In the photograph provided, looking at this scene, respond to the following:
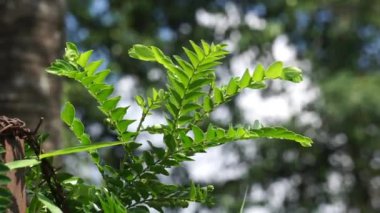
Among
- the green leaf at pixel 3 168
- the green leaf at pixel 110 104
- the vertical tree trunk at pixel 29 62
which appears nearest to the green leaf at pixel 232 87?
the green leaf at pixel 110 104

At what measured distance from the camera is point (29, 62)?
2197mm

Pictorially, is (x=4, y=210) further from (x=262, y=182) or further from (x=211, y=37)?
(x=262, y=182)

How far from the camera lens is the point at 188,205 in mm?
752

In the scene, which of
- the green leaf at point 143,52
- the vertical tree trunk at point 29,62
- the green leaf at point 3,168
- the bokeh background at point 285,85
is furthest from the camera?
the bokeh background at point 285,85

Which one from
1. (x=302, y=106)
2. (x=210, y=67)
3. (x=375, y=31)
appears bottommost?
(x=210, y=67)

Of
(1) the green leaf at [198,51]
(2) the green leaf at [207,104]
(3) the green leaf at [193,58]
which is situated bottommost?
(2) the green leaf at [207,104]

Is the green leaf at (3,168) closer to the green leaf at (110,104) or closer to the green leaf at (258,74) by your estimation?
the green leaf at (110,104)

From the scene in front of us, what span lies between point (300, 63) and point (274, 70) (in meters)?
10.8

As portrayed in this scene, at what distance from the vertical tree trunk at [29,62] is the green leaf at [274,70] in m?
1.44

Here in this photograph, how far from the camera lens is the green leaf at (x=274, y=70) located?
0.71 m

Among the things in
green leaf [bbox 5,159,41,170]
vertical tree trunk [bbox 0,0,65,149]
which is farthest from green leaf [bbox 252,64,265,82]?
vertical tree trunk [bbox 0,0,65,149]

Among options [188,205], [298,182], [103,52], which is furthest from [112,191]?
[298,182]

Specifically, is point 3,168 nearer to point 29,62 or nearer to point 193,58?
point 193,58

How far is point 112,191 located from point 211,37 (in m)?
9.22
